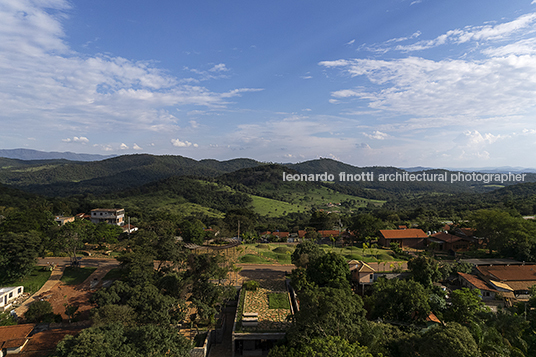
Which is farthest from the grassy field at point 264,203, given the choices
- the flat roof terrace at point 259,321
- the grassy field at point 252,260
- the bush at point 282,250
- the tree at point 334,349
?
the tree at point 334,349

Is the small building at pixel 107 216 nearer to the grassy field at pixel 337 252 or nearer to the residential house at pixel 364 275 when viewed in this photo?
the grassy field at pixel 337 252

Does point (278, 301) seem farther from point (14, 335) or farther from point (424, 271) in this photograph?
point (14, 335)

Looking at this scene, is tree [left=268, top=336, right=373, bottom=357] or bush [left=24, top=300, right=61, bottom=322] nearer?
tree [left=268, top=336, right=373, bottom=357]

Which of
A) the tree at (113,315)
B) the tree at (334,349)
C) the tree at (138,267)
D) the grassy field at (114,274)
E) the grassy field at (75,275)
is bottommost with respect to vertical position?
the grassy field at (75,275)

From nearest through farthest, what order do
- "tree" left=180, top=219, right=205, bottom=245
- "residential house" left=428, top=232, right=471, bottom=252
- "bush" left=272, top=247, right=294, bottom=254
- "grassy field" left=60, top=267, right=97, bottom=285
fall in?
"grassy field" left=60, top=267, right=97, bottom=285 → "bush" left=272, top=247, right=294, bottom=254 → "tree" left=180, top=219, right=205, bottom=245 → "residential house" left=428, top=232, right=471, bottom=252

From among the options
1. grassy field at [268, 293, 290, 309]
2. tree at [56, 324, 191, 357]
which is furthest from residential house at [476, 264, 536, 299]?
tree at [56, 324, 191, 357]

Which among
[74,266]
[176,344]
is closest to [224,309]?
[176,344]

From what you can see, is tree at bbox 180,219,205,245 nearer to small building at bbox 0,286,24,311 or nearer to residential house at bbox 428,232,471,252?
small building at bbox 0,286,24,311
